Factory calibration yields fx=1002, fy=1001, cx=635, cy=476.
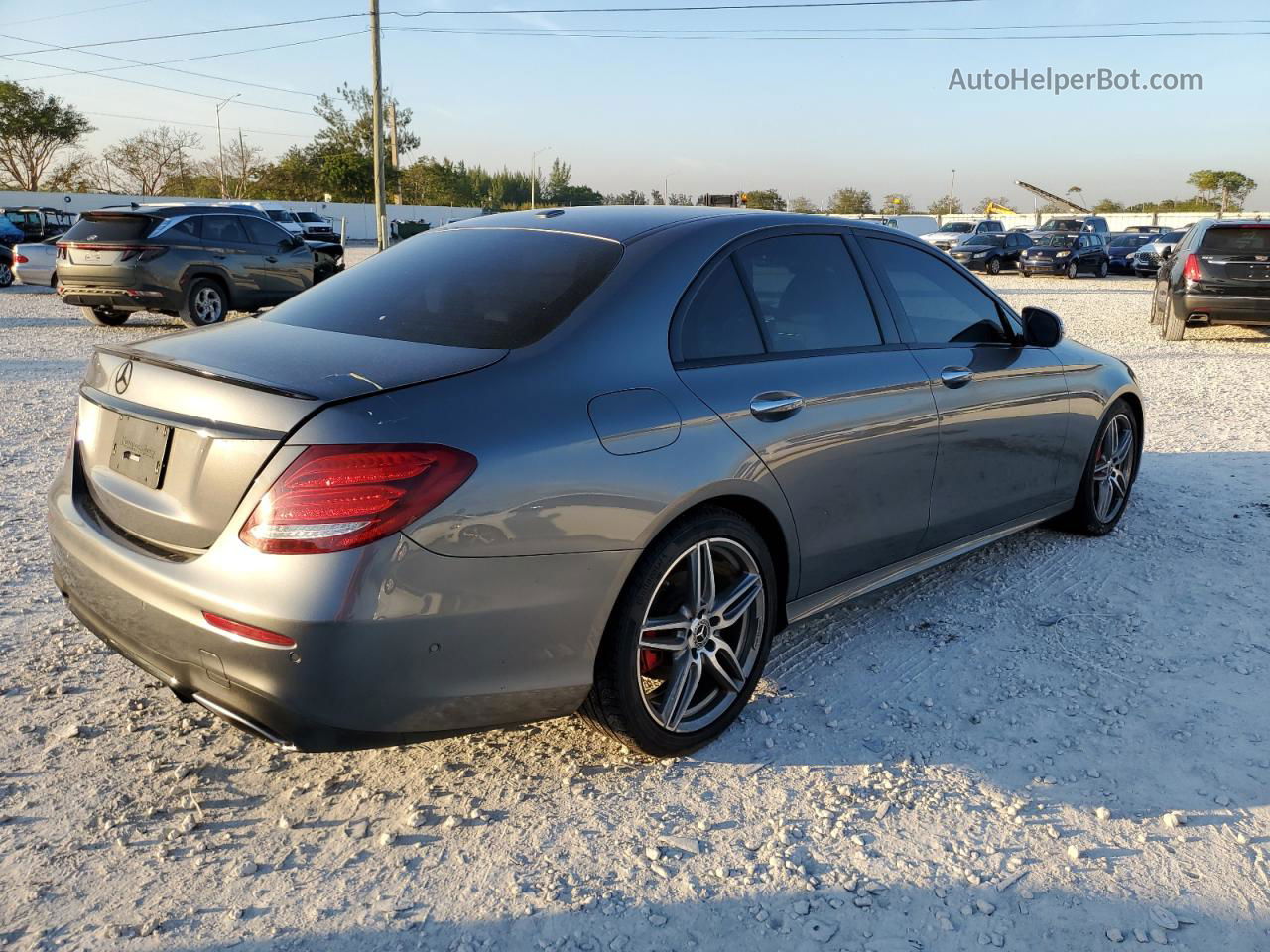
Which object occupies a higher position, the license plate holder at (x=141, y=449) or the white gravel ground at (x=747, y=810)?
the license plate holder at (x=141, y=449)

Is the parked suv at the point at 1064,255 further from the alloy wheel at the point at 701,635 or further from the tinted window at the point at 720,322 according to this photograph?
the alloy wheel at the point at 701,635

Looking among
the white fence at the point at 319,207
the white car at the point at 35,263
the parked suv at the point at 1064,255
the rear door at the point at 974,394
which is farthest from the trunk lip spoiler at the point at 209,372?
the white fence at the point at 319,207

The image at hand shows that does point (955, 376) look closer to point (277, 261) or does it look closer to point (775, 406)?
point (775, 406)

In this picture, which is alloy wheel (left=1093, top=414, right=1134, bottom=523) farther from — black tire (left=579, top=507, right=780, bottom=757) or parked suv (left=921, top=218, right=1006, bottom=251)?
parked suv (left=921, top=218, right=1006, bottom=251)

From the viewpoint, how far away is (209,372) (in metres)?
2.59

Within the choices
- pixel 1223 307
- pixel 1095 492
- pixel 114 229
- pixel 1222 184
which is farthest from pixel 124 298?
pixel 1222 184

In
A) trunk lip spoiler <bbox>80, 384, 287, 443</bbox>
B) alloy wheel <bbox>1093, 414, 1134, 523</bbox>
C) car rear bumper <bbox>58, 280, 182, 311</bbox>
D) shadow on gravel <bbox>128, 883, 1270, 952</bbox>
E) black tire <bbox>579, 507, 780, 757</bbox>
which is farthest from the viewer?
car rear bumper <bbox>58, 280, 182, 311</bbox>

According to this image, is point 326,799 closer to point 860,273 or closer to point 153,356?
point 153,356

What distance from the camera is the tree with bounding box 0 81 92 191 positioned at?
59500 millimetres

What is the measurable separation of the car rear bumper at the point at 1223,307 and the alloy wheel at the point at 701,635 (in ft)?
41.2

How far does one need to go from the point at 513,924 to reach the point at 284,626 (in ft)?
2.85

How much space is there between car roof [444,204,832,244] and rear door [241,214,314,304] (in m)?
11.1

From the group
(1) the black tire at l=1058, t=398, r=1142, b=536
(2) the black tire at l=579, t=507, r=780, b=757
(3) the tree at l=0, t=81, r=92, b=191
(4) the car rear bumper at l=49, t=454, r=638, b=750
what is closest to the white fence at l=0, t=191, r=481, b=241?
(3) the tree at l=0, t=81, r=92, b=191

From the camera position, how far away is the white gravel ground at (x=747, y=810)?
2350mm
